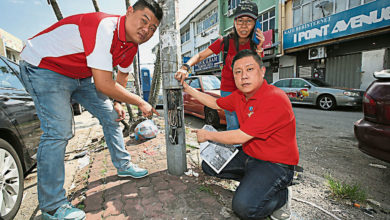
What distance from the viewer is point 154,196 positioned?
1.84m

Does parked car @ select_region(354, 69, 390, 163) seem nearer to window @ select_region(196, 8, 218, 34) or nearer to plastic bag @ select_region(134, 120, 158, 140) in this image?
plastic bag @ select_region(134, 120, 158, 140)

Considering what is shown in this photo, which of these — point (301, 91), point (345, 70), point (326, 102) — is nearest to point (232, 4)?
point (345, 70)

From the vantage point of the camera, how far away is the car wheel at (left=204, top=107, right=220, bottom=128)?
4.96 metres

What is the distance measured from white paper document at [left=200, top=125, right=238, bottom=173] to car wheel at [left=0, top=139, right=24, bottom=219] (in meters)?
1.72

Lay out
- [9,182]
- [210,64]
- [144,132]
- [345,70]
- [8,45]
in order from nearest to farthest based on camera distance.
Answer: [9,182]
[144,132]
[345,70]
[8,45]
[210,64]

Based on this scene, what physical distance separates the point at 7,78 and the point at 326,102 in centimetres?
934

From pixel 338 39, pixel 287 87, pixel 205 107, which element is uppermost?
pixel 338 39

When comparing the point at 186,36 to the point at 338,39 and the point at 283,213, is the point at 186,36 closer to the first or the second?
the point at 338,39

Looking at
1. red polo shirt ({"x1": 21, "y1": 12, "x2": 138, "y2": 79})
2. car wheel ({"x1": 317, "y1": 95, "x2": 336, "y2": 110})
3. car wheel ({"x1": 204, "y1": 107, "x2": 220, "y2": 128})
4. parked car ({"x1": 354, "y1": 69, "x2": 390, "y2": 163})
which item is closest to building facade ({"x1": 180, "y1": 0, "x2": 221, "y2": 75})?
car wheel ({"x1": 317, "y1": 95, "x2": 336, "y2": 110})

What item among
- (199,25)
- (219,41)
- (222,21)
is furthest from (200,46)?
(219,41)

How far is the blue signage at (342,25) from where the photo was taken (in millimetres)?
8399

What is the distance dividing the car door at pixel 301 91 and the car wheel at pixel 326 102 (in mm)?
357

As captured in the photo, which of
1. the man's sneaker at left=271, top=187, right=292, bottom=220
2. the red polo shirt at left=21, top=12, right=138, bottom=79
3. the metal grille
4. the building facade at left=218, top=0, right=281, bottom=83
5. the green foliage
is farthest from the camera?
the building facade at left=218, top=0, right=281, bottom=83

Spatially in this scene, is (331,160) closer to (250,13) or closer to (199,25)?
(250,13)
